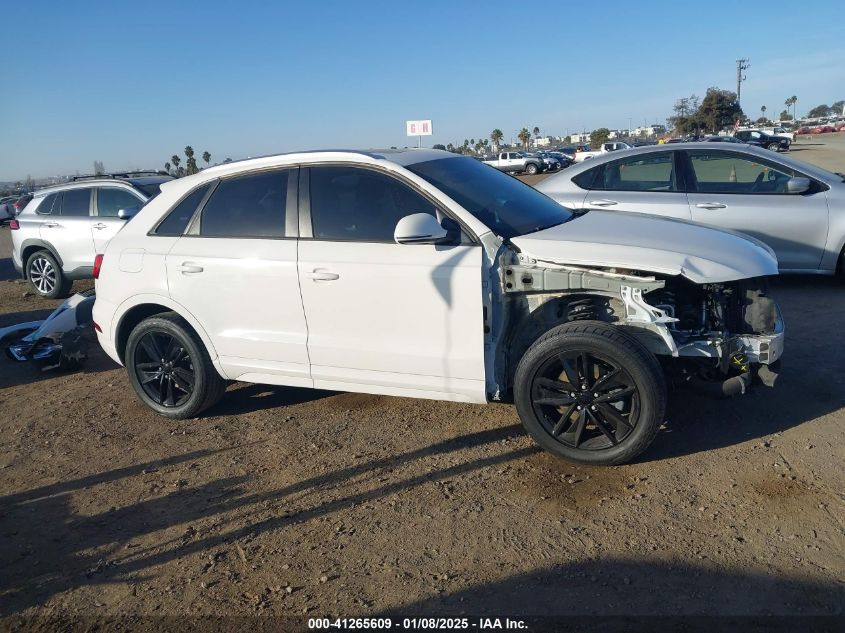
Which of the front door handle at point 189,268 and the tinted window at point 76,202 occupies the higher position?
the tinted window at point 76,202

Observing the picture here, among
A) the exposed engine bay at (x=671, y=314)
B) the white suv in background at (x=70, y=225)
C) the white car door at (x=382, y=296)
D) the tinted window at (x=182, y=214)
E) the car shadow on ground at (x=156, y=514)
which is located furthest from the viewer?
the white suv in background at (x=70, y=225)

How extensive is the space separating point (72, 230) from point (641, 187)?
8.10m

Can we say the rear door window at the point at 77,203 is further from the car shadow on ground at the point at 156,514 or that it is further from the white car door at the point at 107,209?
the car shadow on ground at the point at 156,514

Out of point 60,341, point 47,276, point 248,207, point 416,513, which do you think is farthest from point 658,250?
point 47,276

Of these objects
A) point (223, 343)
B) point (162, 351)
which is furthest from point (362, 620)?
point (162, 351)

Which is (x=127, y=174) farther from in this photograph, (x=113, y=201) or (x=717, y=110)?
(x=717, y=110)

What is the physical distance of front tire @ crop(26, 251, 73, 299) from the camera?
10.5 m

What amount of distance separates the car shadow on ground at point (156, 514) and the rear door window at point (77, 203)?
698 centimetres

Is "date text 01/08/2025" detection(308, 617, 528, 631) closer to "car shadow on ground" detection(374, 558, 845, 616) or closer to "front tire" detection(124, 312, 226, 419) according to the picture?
"car shadow on ground" detection(374, 558, 845, 616)

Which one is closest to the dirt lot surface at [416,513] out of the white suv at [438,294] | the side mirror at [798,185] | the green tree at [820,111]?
the white suv at [438,294]

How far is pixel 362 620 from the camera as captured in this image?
2936mm

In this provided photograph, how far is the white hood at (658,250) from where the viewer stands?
3838 millimetres

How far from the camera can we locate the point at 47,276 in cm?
1064

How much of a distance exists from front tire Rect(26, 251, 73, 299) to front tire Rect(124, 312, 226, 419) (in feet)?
20.3
